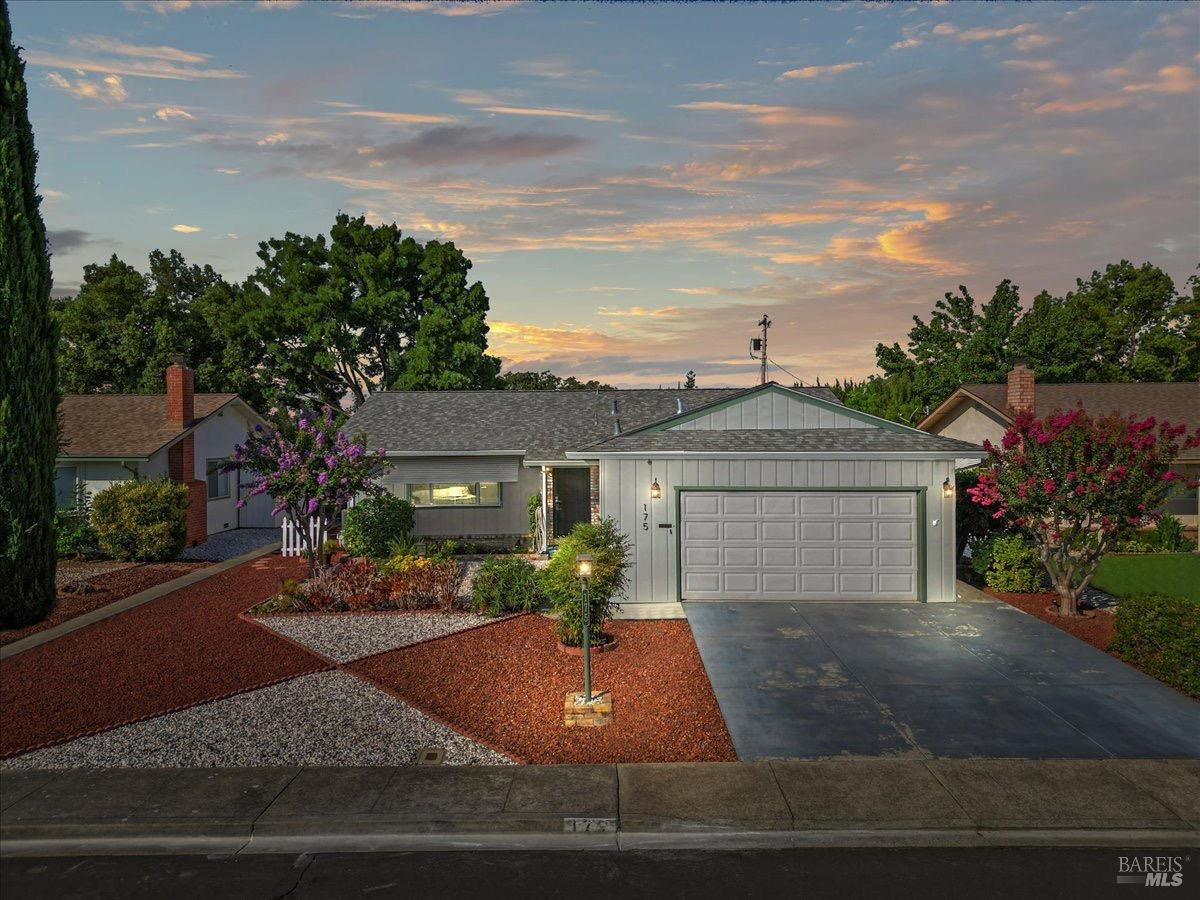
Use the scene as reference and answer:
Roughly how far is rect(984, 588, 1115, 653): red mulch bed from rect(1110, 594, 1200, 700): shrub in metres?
0.70

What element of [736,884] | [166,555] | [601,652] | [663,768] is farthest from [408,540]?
A: [736,884]

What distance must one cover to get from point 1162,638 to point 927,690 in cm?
370

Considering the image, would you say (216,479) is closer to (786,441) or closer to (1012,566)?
(786,441)

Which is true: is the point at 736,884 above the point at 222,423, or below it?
below

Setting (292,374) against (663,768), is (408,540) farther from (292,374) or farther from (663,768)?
(292,374)

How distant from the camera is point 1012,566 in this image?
17.0m

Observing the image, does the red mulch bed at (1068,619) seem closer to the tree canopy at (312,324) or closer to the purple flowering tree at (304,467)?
the purple flowering tree at (304,467)

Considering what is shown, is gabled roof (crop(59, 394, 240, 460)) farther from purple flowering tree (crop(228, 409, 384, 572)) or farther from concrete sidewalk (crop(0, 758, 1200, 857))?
concrete sidewalk (crop(0, 758, 1200, 857))

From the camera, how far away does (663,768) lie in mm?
8258

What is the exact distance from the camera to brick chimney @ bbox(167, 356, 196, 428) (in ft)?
82.5

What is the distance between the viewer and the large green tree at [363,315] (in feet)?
139

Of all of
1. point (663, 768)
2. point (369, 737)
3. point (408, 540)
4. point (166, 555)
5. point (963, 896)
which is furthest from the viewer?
point (408, 540)

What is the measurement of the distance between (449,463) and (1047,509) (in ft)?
52.1

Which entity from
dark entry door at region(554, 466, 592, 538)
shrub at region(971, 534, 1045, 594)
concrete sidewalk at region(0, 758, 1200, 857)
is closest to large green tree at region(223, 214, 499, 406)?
dark entry door at region(554, 466, 592, 538)
